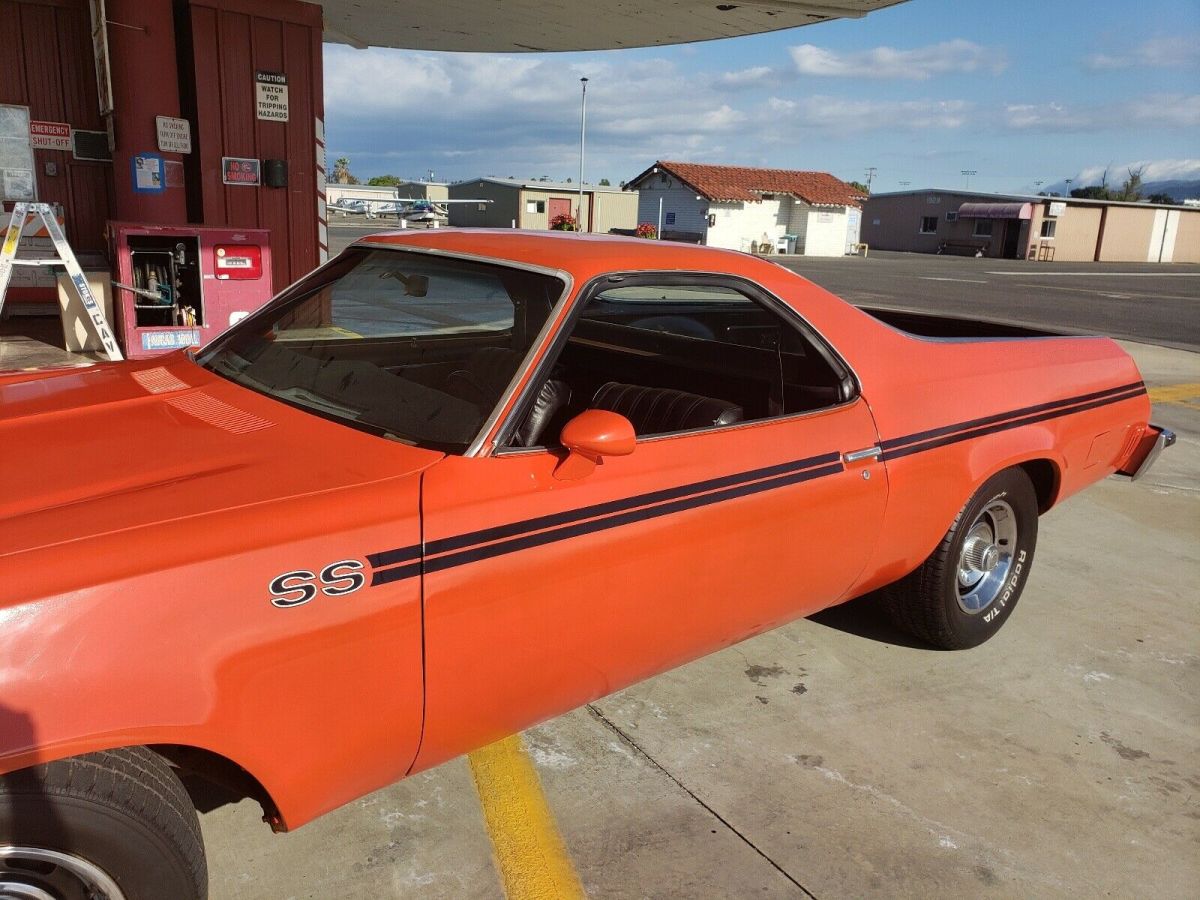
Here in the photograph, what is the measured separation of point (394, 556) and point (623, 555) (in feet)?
2.03

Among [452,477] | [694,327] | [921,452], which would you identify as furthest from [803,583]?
[694,327]

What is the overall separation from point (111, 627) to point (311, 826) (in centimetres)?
113

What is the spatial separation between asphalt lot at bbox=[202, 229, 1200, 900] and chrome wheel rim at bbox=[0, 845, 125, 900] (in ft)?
1.79

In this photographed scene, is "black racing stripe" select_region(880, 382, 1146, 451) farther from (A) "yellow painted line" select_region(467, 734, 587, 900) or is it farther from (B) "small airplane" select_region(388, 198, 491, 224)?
(B) "small airplane" select_region(388, 198, 491, 224)

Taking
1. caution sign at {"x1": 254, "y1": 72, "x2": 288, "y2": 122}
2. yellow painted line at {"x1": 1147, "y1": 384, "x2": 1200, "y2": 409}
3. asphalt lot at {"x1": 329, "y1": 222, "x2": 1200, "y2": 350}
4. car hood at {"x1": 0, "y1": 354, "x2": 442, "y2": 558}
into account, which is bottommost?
yellow painted line at {"x1": 1147, "y1": 384, "x2": 1200, "y2": 409}

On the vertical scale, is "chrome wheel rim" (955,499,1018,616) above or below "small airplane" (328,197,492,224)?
below

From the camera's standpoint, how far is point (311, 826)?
243 cm

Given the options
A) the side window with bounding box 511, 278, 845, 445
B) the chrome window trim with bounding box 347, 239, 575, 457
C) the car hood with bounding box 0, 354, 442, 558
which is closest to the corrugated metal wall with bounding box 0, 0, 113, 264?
the side window with bounding box 511, 278, 845, 445

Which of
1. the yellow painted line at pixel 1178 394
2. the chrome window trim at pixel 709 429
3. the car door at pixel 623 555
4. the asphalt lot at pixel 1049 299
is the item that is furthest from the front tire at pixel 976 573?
the asphalt lot at pixel 1049 299

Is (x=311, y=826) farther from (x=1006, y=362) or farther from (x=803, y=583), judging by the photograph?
(x=1006, y=362)

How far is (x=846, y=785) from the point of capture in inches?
107

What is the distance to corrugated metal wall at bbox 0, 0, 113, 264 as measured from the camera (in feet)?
28.0

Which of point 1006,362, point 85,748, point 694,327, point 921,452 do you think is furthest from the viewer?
point 694,327

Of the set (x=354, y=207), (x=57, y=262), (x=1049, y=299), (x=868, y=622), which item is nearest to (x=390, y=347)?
(x=868, y=622)
